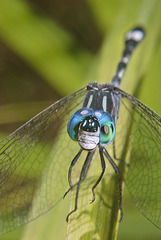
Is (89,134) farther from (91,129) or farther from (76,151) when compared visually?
(76,151)

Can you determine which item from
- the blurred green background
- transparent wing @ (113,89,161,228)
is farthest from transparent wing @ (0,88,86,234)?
transparent wing @ (113,89,161,228)

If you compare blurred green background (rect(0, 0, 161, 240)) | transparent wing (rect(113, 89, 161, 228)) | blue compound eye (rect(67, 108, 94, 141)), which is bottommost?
transparent wing (rect(113, 89, 161, 228))

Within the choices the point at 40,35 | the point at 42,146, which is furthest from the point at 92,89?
the point at 40,35

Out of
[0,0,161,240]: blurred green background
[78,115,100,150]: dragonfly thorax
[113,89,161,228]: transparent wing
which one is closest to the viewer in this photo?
[78,115,100,150]: dragonfly thorax

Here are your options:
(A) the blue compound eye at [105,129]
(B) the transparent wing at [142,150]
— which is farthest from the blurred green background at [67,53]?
(A) the blue compound eye at [105,129]

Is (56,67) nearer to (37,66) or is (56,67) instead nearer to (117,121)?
(37,66)

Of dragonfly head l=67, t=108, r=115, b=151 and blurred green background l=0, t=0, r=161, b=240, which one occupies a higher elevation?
blurred green background l=0, t=0, r=161, b=240

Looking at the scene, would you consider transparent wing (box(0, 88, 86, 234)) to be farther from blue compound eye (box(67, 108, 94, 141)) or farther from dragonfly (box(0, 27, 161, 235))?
blue compound eye (box(67, 108, 94, 141))
